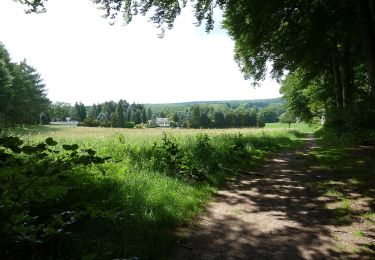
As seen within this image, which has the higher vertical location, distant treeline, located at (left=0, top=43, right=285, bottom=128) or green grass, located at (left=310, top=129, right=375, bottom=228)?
distant treeline, located at (left=0, top=43, right=285, bottom=128)

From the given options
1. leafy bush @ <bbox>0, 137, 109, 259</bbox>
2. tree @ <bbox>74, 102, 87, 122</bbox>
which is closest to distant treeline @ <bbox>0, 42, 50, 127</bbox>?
leafy bush @ <bbox>0, 137, 109, 259</bbox>

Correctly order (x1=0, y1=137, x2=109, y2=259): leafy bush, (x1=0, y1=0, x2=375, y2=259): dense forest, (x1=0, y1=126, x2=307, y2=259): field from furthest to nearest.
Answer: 1. (x1=0, y1=0, x2=375, y2=259): dense forest
2. (x1=0, y1=126, x2=307, y2=259): field
3. (x1=0, y1=137, x2=109, y2=259): leafy bush

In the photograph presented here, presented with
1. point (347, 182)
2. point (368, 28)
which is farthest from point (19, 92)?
point (347, 182)

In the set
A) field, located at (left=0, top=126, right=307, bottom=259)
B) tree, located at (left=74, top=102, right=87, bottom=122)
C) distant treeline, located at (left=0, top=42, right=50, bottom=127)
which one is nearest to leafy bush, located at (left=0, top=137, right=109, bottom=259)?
field, located at (left=0, top=126, right=307, bottom=259)

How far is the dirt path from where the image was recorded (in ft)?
16.5

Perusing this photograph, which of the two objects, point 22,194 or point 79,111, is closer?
point 22,194

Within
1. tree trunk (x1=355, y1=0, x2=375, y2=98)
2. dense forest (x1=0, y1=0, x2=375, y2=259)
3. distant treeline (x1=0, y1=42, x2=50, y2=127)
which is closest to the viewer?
dense forest (x1=0, y1=0, x2=375, y2=259)

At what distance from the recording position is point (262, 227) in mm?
6105

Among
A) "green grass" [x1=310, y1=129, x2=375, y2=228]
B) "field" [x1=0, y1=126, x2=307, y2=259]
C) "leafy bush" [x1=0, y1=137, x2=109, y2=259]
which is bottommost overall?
"green grass" [x1=310, y1=129, x2=375, y2=228]

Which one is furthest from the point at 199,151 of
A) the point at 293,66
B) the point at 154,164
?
the point at 293,66

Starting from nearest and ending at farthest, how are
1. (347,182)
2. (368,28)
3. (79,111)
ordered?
1. (347,182)
2. (368,28)
3. (79,111)

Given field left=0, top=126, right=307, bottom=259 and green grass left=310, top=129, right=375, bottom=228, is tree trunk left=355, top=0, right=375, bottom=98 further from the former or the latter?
field left=0, top=126, right=307, bottom=259

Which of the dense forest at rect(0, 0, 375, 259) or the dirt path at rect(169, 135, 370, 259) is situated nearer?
the dense forest at rect(0, 0, 375, 259)

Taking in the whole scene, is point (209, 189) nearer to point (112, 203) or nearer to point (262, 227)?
point (262, 227)
